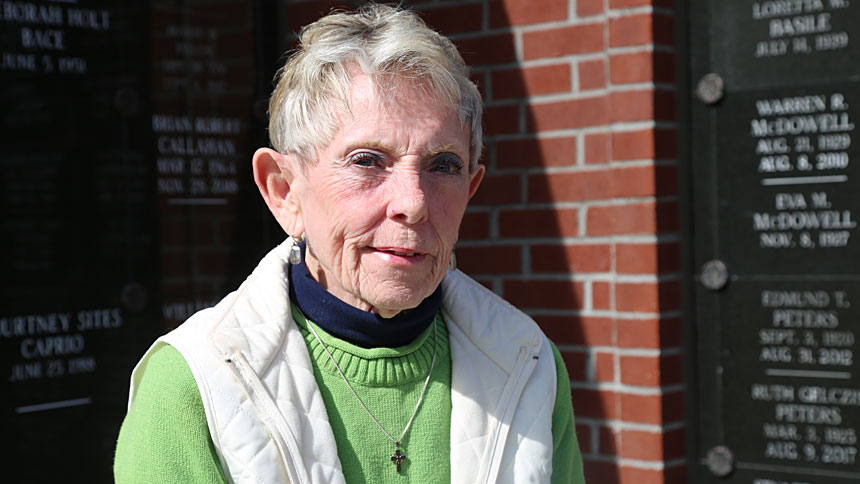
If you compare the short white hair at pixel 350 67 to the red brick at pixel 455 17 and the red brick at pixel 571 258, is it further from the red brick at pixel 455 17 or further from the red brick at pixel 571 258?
the red brick at pixel 455 17

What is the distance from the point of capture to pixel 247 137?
3.77 metres

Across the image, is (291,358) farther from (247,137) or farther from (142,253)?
(247,137)

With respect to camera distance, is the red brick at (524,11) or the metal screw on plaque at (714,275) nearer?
the metal screw on plaque at (714,275)

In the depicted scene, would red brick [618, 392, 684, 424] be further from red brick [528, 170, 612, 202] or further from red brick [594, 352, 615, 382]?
red brick [528, 170, 612, 202]

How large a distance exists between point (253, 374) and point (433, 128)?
56 centimetres

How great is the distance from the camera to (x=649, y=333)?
3.37 metres

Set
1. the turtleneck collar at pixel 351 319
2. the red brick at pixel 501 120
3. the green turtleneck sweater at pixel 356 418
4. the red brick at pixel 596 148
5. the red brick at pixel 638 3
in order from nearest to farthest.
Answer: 1. the green turtleneck sweater at pixel 356 418
2. the turtleneck collar at pixel 351 319
3. the red brick at pixel 638 3
4. the red brick at pixel 596 148
5. the red brick at pixel 501 120

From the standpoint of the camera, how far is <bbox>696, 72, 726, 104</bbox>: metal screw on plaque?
3352 millimetres

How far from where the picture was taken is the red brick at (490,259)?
372cm

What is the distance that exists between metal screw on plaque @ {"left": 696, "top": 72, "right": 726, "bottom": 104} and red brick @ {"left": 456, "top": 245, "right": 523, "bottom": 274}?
0.83m

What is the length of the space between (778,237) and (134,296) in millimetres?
2083

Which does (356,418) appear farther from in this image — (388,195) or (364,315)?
(388,195)

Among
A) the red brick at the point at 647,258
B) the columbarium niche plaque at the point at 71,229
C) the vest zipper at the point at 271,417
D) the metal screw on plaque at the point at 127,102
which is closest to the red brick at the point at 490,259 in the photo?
the red brick at the point at 647,258

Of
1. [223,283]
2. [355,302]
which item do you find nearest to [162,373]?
[355,302]
